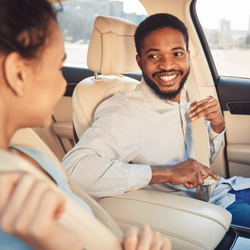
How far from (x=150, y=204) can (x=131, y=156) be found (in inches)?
15.2

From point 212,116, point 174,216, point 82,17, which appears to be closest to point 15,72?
point 174,216

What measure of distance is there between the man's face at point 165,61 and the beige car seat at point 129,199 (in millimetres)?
145

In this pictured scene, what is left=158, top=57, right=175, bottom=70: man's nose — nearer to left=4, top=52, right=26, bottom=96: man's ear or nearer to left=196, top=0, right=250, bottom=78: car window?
left=196, top=0, right=250, bottom=78: car window

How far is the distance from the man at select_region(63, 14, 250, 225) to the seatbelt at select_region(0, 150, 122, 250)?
955 mm

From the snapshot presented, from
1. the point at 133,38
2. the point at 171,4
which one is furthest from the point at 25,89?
the point at 171,4

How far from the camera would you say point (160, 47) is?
1.79m

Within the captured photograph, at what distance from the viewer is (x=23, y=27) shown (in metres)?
0.62

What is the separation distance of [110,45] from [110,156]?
1.94 feet

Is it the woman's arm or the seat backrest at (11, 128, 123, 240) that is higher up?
the woman's arm

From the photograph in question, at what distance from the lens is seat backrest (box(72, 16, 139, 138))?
1823 mm

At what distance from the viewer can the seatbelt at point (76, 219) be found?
45cm

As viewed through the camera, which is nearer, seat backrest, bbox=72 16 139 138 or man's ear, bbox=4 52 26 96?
man's ear, bbox=4 52 26 96

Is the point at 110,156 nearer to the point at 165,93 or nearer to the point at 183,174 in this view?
the point at 183,174

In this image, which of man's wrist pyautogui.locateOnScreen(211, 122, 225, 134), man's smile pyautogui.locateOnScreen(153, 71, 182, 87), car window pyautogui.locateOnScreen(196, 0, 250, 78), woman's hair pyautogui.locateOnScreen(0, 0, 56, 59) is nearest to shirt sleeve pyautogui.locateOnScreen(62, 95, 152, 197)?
man's smile pyautogui.locateOnScreen(153, 71, 182, 87)
